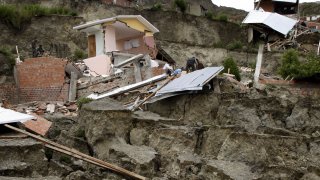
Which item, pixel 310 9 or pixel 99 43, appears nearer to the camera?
pixel 99 43

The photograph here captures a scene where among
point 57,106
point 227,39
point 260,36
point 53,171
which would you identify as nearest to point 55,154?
point 53,171

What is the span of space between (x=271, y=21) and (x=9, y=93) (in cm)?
1306

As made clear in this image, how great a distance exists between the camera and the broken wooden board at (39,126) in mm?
Answer: 11102

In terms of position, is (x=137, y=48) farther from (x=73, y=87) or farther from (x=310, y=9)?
(x=310, y=9)

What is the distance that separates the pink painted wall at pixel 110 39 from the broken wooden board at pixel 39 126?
401 inches

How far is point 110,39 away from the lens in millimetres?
22094

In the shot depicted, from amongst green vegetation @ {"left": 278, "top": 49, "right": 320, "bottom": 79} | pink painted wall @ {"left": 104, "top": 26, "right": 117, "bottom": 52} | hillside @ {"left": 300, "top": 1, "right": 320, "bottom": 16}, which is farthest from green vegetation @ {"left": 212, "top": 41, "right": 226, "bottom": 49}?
hillside @ {"left": 300, "top": 1, "right": 320, "bottom": 16}

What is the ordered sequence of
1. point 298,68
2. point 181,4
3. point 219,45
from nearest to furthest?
point 298,68 < point 219,45 < point 181,4

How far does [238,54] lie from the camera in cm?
2811

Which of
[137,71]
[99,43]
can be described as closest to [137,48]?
[99,43]

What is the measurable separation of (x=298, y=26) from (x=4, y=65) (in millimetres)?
15404

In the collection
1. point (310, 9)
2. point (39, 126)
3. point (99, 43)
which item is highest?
point (310, 9)

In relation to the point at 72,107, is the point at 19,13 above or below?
above

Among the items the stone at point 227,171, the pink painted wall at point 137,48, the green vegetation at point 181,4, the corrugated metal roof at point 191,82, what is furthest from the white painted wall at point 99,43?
the stone at point 227,171
